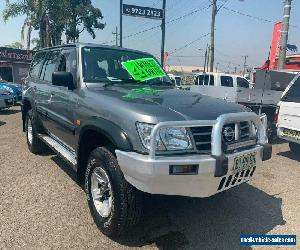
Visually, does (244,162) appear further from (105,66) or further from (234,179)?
(105,66)

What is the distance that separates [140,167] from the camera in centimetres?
273

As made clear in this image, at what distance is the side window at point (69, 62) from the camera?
4.20m

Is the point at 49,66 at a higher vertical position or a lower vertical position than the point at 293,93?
higher

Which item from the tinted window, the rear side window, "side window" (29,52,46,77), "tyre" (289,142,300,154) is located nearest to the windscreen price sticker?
"side window" (29,52,46,77)

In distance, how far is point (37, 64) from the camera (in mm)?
6227

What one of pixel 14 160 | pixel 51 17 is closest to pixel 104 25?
pixel 51 17

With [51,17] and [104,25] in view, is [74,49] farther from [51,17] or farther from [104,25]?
[104,25]

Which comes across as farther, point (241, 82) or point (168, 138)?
point (241, 82)

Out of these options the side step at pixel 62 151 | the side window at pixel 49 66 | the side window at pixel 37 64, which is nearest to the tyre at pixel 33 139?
the side step at pixel 62 151

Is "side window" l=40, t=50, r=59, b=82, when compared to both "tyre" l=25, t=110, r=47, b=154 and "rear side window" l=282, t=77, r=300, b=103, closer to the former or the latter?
"tyre" l=25, t=110, r=47, b=154

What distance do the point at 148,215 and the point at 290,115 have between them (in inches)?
168

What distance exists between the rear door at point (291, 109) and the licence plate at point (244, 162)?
12.0ft

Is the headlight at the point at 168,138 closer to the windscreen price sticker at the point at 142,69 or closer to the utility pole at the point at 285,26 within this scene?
the windscreen price sticker at the point at 142,69

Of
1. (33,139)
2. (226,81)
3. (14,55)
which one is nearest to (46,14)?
(14,55)
